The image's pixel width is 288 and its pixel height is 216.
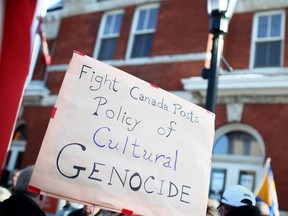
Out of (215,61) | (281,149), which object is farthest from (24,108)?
(215,61)

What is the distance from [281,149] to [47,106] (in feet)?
24.1

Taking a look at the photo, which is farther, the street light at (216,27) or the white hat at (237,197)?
the street light at (216,27)

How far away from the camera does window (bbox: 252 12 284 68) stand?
8984mm

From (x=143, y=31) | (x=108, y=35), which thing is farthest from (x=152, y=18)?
(x=108, y=35)

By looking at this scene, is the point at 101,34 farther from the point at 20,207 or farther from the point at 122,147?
the point at 20,207

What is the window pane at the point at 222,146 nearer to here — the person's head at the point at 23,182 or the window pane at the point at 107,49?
the window pane at the point at 107,49

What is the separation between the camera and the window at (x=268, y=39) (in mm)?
8984

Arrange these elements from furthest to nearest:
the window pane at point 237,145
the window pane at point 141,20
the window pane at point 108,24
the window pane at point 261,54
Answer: the window pane at point 108,24
the window pane at point 141,20
the window pane at point 261,54
the window pane at point 237,145

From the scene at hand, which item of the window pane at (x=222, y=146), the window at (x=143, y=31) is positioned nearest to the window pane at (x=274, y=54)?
the window pane at (x=222, y=146)

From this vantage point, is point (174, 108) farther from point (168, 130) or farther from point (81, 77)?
point (81, 77)

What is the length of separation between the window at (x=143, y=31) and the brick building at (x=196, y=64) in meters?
0.03

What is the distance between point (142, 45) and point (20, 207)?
9005 millimetres

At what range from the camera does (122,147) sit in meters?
2.54

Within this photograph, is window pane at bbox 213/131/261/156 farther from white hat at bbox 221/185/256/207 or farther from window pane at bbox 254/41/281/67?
white hat at bbox 221/185/256/207
